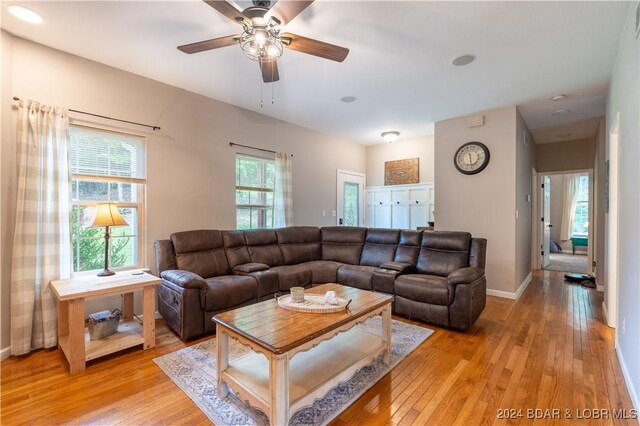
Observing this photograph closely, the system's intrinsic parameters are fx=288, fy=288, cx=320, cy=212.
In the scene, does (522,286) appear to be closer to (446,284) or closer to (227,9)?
(446,284)

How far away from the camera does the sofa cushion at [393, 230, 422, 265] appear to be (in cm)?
394

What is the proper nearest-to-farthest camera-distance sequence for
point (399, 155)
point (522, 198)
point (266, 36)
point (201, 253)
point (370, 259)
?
point (266, 36) < point (201, 253) < point (370, 259) < point (522, 198) < point (399, 155)

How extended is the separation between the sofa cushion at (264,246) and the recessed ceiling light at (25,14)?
2.81m

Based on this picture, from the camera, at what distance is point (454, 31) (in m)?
2.40

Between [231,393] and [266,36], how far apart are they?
2486mm

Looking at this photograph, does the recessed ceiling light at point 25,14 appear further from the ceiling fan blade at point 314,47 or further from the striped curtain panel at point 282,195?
the striped curtain panel at point 282,195

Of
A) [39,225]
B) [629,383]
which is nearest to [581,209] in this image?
[629,383]

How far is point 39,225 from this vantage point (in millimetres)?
2549

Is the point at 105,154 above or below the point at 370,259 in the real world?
above

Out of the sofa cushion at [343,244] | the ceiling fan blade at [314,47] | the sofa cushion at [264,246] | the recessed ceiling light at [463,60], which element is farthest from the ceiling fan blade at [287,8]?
the sofa cushion at [343,244]

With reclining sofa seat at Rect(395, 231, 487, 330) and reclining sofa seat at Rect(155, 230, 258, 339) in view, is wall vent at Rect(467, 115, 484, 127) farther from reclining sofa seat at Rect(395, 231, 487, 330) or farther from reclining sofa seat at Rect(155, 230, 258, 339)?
reclining sofa seat at Rect(155, 230, 258, 339)

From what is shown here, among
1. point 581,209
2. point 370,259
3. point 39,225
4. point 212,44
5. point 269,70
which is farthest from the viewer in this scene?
point 581,209

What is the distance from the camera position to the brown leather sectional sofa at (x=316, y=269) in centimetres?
289

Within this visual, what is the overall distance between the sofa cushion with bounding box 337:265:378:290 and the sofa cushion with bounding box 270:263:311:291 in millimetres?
445
